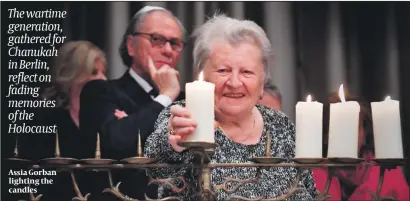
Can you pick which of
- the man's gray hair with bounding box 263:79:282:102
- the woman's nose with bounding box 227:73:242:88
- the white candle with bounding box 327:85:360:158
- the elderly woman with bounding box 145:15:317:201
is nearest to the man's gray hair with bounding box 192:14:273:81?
the elderly woman with bounding box 145:15:317:201

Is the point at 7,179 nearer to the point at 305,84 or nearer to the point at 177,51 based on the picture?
the point at 177,51

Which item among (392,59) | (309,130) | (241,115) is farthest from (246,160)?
(392,59)

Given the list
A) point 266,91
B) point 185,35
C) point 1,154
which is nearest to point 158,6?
point 185,35

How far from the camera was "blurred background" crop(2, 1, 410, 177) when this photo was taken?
309 cm

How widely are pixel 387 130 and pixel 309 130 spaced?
15 cm

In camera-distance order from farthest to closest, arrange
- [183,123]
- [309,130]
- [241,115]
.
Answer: [241,115], [309,130], [183,123]

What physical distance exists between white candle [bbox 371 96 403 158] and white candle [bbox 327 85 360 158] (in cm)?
5

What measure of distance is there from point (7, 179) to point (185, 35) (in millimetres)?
829

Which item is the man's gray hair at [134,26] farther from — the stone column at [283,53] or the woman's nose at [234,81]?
the woman's nose at [234,81]

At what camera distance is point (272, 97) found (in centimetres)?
307

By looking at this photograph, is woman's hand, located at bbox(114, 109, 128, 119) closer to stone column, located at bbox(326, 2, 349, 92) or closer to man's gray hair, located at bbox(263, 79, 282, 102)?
man's gray hair, located at bbox(263, 79, 282, 102)

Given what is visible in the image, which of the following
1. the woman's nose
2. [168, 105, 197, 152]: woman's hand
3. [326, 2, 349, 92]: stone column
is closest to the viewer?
[168, 105, 197, 152]: woman's hand

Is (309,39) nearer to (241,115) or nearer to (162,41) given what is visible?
(162,41)

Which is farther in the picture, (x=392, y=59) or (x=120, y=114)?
(x=392, y=59)
